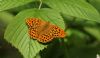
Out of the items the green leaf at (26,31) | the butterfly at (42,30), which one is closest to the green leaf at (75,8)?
the green leaf at (26,31)

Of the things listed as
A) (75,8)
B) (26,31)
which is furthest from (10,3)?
(75,8)

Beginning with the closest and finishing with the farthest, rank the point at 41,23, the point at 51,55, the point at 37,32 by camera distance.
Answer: the point at 37,32, the point at 41,23, the point at 51,55

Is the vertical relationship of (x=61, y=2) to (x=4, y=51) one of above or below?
above

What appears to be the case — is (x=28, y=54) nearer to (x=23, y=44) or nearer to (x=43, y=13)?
(x=23, y=44)

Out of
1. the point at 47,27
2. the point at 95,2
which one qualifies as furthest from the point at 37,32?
the point at 95,2

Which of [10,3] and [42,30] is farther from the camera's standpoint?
[10,3]

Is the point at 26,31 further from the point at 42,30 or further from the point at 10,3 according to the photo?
the point at 10,3

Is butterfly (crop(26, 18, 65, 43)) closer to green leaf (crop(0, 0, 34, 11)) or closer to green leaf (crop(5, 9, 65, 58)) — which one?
green leaf (crop(5, 9, 65, 58))
